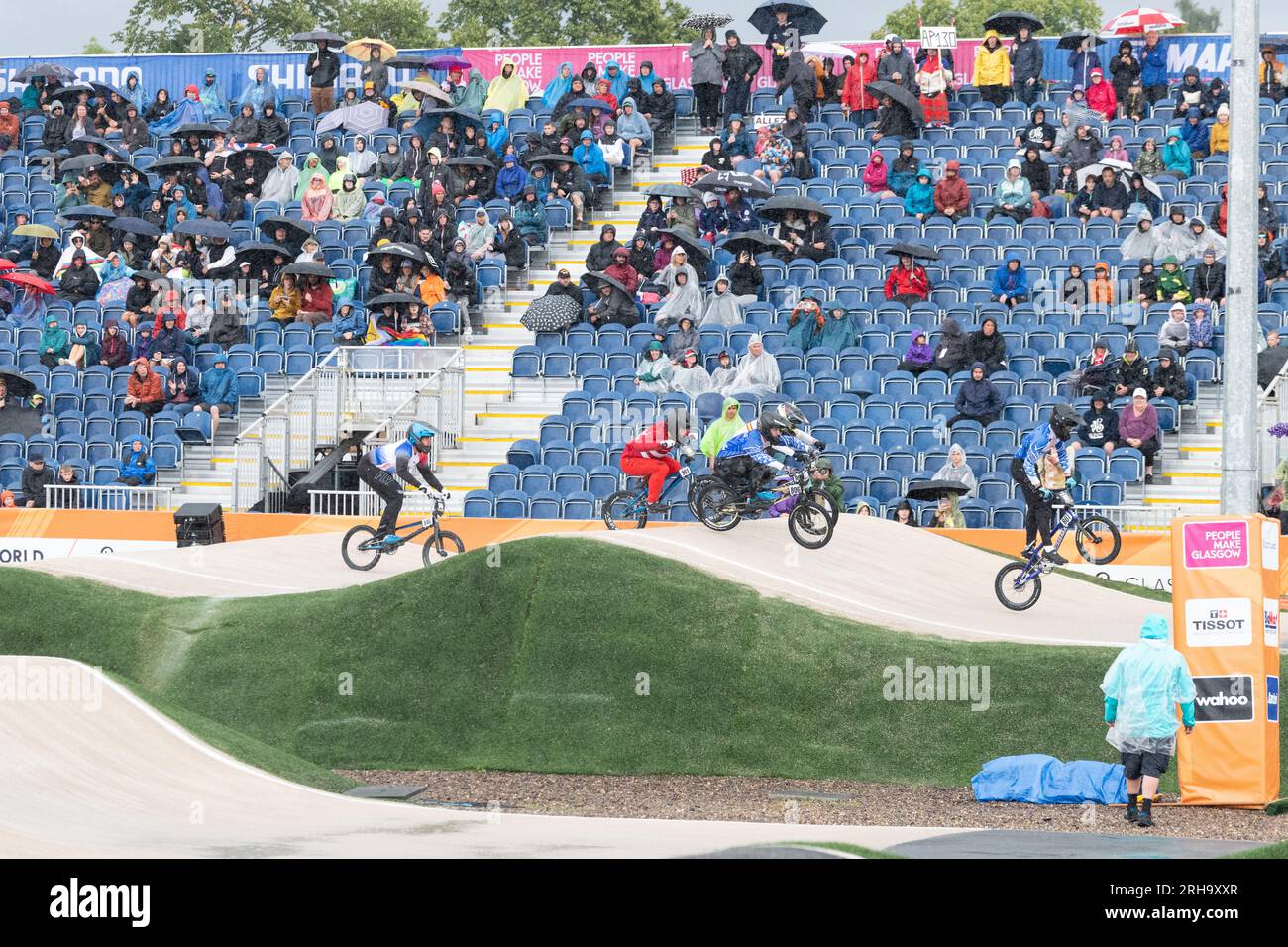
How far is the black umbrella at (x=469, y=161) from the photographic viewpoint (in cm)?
3120

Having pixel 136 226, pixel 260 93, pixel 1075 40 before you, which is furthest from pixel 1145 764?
pixel 260 93

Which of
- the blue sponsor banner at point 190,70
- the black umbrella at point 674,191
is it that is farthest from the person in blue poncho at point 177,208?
the black umbrella at point 674,191

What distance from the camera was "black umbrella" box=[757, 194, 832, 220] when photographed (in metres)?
28.3

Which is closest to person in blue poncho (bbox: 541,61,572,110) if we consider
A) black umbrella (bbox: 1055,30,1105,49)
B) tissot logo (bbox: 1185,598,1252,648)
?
black umbrella (bbox: 1055,30,1105,49)

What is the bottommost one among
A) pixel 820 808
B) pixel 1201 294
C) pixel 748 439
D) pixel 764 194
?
pixel 820 808

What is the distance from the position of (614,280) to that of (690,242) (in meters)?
1.44

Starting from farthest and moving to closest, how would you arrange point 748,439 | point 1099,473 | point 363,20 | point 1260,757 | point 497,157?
point 363,20
point 497,157
point 1099,473
point 748,439
point 1260,757

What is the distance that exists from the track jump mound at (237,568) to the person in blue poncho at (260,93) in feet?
51.6

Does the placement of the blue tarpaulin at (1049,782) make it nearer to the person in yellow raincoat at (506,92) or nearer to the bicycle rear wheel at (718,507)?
the bicycle rear wheel at (718,507)

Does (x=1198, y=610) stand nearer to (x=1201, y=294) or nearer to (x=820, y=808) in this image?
(x=820, y=808)

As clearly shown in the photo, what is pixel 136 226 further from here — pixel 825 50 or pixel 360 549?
pixel 825 50
